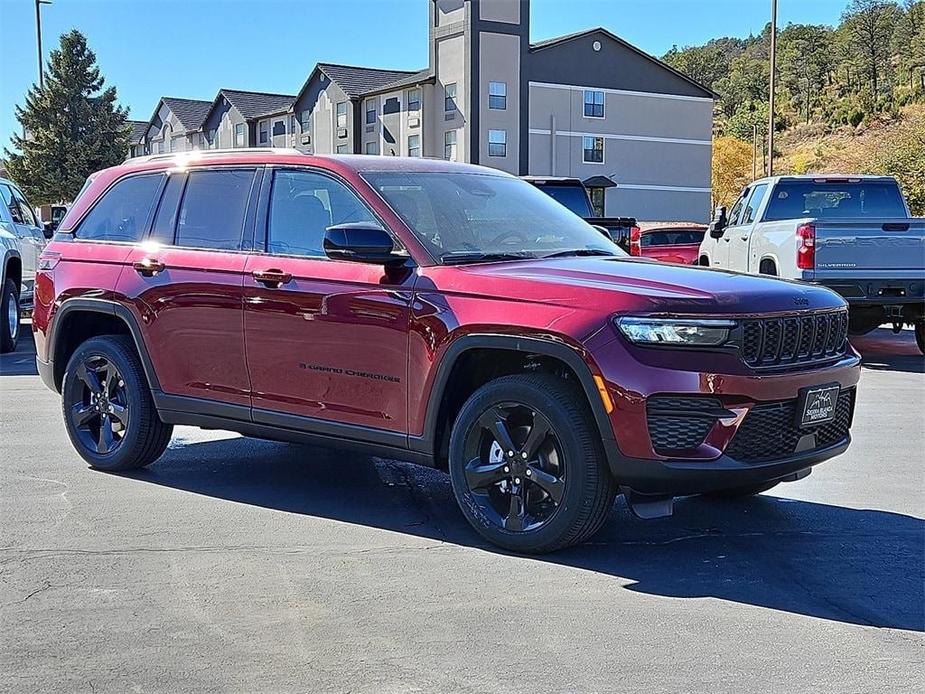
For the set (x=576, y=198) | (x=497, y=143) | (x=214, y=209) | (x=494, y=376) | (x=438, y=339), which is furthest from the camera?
(x=497, y=143)

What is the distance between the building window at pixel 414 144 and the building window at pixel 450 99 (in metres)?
Answer: 2.30

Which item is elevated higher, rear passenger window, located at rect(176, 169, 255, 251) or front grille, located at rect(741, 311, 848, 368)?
rear passenger window, located at rect(176, 169, 255, 251)

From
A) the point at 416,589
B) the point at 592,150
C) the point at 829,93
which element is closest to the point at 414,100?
the point at 592,150

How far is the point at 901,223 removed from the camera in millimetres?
11523

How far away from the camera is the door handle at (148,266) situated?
246 inches

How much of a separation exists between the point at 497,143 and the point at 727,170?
27.1 m

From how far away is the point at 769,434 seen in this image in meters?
4.67

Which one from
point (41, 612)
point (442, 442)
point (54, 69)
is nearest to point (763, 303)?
point (442, 442)

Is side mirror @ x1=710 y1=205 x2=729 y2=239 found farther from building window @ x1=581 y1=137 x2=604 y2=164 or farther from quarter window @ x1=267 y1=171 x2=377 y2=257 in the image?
building window @ x1=581 y1=137 x2=604 y2=164

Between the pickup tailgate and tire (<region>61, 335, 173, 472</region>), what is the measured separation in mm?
7560

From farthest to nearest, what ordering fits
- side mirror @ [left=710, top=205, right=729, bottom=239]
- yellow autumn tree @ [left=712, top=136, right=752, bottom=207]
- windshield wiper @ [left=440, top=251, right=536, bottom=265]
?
yellow autumn tree @ [left=712, top=136, right=752, bottom=207], side mirror @ [left=710, top=205, right=729, bottom=239], windshield wiper @ [left=440, top=251, right=536, bottom=265]

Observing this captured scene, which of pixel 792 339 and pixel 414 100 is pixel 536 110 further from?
pixel 792 339

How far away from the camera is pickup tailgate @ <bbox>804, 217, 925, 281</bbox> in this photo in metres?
11.5

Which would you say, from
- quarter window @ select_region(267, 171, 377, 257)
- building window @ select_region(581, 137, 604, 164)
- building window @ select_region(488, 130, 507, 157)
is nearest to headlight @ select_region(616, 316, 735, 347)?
quarter window @ select_region(267, 171, 377, 257)
